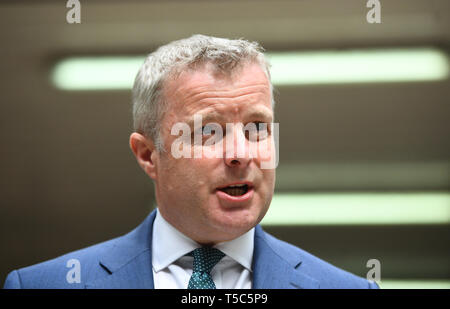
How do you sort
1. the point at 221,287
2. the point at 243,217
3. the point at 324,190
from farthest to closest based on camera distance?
the point at 324,190, the point at 221,287, the point at 243,217

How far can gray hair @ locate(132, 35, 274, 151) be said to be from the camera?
5.39 ft

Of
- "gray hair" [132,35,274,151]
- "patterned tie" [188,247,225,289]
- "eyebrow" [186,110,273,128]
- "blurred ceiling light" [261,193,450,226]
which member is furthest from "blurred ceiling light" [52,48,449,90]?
"patterned tie" [188,247,225,289]

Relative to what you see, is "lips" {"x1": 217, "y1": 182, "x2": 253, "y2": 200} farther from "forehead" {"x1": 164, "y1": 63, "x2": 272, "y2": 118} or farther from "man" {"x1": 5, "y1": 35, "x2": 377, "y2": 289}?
"forehead" {"x1": 164, "y1": 63, "x2": 272, "y2": 118}

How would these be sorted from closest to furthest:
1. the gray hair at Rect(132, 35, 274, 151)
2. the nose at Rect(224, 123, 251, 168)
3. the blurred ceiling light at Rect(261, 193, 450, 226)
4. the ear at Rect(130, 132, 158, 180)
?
the nose at Rect(224, 123, 251, 168)
the gray hair at Rect(132, 35, 274, 151)
the ear at Rect(130, 132, 158, 180)
the blurred ceiling light at Rect(261, 193, 450, 226)

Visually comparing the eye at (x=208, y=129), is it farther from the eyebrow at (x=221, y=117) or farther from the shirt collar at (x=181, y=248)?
the shirt collar at (x=181, y=248)

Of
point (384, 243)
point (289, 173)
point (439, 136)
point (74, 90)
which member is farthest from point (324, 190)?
point (74, 90)

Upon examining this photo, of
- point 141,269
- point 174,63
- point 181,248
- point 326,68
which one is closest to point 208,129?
point 174,63

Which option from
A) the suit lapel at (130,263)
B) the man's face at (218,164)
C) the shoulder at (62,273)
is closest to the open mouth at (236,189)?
the man's face at (218,164)

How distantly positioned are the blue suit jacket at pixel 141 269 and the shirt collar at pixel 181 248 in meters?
0.03

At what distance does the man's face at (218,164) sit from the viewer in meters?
1.56

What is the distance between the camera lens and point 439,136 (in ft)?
8.89

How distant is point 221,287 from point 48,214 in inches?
60.6

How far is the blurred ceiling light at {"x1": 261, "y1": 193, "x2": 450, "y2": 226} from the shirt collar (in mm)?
913
